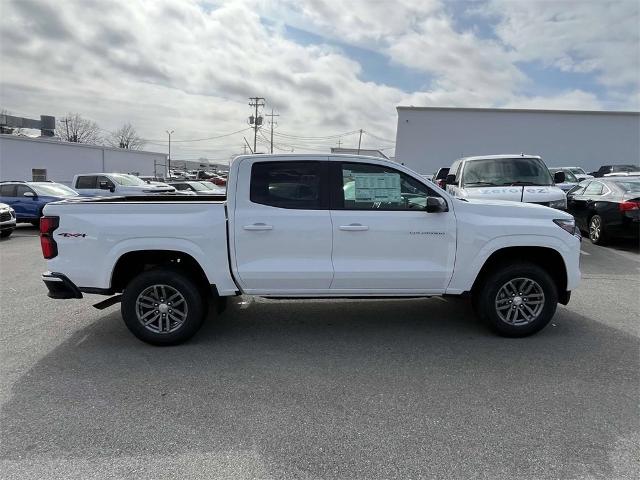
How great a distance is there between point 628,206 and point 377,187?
7694 millimetres

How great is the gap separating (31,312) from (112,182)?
43.4 feet

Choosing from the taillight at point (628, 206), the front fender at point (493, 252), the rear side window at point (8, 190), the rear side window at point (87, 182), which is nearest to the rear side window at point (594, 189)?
the taillight at point (628, 206)

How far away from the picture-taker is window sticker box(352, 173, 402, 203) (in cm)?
448

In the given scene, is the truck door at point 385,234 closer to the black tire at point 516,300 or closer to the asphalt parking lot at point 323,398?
the black tire at point 516,300

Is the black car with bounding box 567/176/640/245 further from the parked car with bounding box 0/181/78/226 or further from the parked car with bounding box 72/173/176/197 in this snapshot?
the parked car with bounding box 0/181/78/226

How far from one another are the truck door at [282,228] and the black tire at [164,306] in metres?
0.52

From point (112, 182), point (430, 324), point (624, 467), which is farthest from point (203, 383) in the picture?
point (112, 182)

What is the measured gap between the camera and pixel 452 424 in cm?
310

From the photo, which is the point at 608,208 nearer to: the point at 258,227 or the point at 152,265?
the point at 258,227

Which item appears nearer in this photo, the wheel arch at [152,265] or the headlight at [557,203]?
the wheel arch at [152,265]

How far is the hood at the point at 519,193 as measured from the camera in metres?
8.45

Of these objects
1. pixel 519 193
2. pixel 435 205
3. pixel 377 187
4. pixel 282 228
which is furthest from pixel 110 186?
pixel 435 205

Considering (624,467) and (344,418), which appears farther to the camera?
Result: (344,418)

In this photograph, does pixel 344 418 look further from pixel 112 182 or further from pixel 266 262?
pixel 112 182
